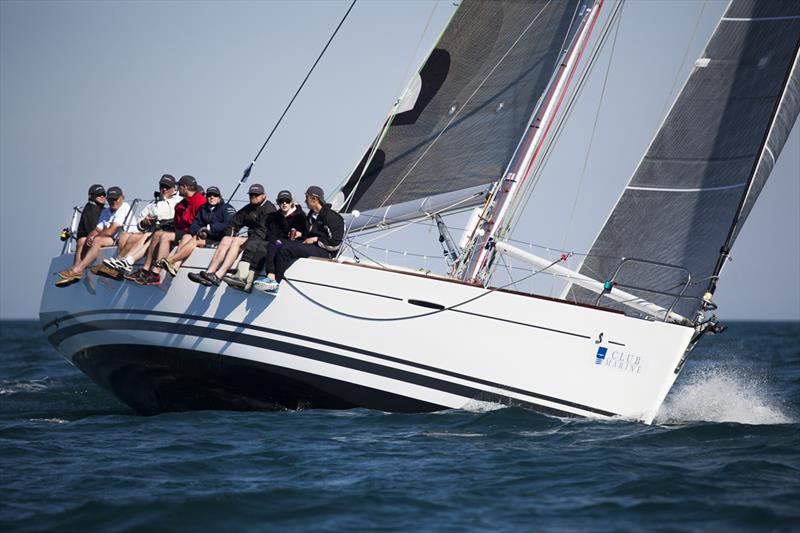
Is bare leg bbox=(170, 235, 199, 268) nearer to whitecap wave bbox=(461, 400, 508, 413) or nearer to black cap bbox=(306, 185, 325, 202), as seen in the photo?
black cap bbox=(306, 185, 325, 202)

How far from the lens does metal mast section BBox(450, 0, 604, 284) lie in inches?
413

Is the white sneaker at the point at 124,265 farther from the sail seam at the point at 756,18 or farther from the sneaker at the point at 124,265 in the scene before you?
the sail seam at the point at 756,18

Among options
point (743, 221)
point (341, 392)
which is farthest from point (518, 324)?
point (743, 221)

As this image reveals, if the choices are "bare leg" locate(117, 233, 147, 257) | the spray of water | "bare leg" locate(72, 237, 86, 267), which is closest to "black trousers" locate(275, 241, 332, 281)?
"bare leg" locate(117, 233, 147, 257)

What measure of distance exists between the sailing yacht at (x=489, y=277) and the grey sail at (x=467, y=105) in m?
0.02

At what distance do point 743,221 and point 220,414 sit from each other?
228 inches

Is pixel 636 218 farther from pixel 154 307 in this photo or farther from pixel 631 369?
pixel 154 307

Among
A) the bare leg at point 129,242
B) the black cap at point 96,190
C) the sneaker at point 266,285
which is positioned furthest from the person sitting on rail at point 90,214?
the sneaker at point 266,285

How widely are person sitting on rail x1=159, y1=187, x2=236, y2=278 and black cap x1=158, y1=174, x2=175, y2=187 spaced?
0.80 metres

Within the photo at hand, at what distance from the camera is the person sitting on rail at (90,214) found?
12.0 m

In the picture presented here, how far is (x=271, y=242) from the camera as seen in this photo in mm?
10102

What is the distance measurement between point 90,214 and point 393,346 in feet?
16.4

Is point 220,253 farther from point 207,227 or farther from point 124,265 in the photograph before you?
point 124,265

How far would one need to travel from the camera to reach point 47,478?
24.0 ft
